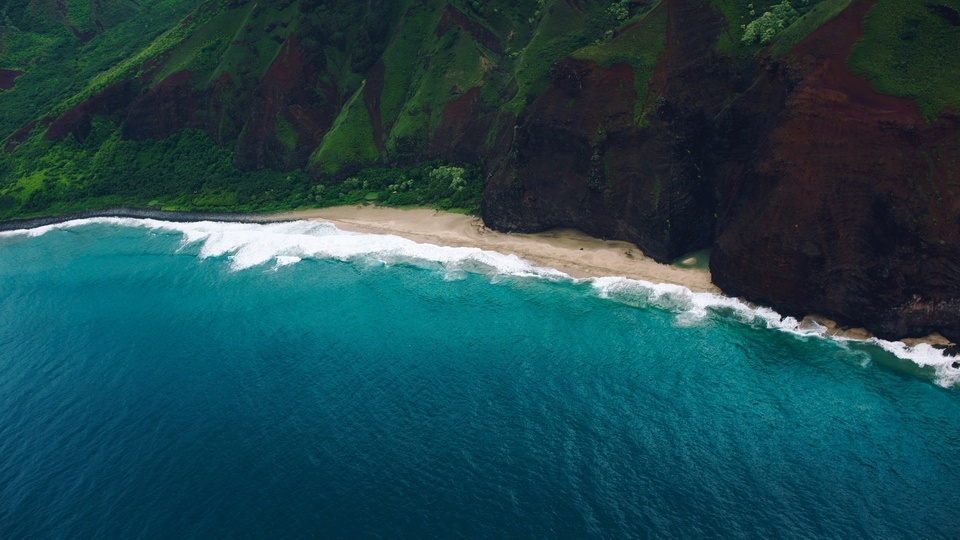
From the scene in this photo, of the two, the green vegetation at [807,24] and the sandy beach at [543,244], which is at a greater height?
the green vegetation at [807,24]

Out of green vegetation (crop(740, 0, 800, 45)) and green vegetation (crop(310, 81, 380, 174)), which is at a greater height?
green vegetation (crop(740, 0, 800, 45))

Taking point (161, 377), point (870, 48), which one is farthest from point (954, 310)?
point (161, 377)

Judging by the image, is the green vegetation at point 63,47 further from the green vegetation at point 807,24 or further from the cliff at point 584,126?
the green vegetation at point 807,24

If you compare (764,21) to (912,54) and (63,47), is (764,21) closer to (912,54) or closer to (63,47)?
(912,54)

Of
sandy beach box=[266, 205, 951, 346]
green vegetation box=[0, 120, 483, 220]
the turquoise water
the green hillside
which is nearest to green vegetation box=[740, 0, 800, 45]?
the green hillside

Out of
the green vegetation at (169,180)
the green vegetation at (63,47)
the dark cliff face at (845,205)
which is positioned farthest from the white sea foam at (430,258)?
the green vegetation at (63,47)

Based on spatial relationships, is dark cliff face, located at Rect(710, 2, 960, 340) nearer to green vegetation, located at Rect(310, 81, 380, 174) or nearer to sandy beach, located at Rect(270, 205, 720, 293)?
sandy beach, located at Rect(270, 205, 720, 293)
